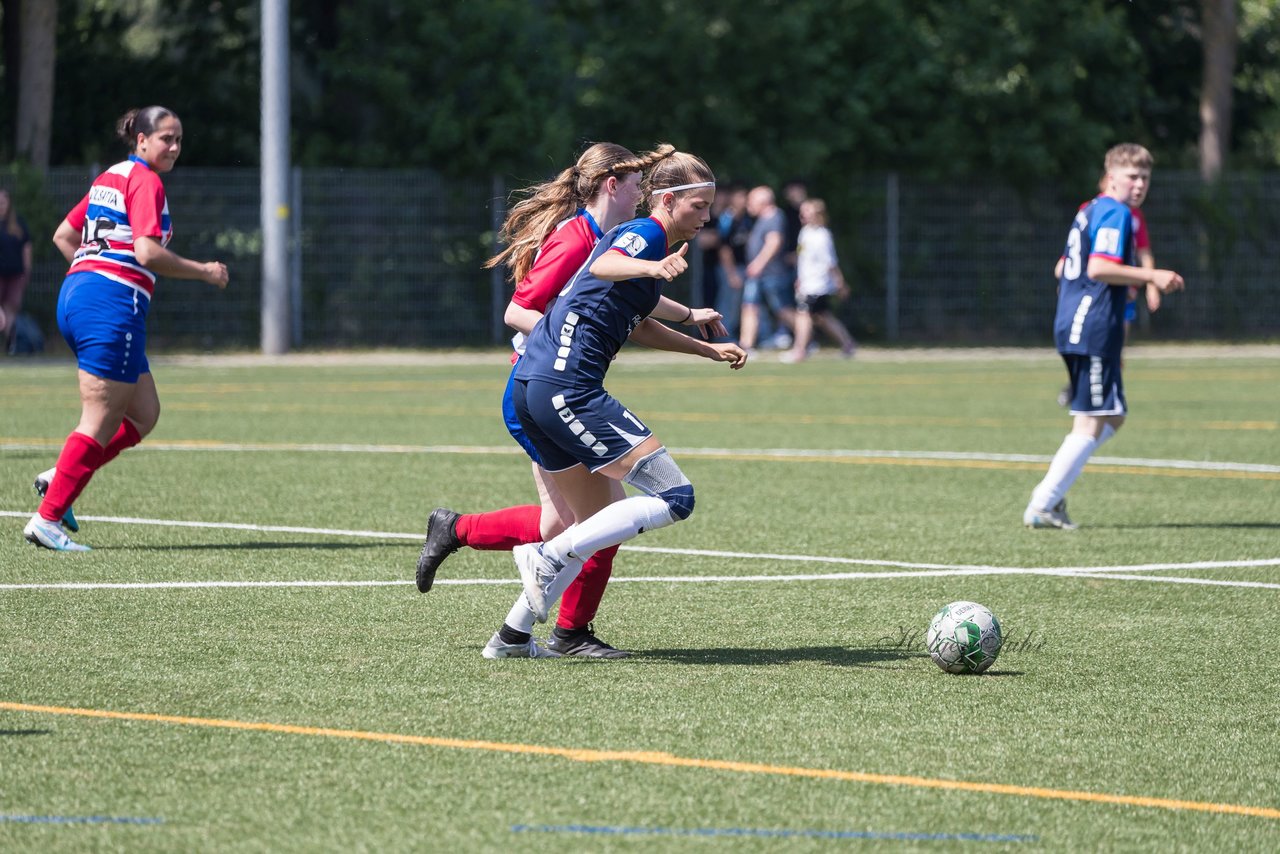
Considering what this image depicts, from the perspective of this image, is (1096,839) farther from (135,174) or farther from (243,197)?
(243,197)

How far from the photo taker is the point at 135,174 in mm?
9242

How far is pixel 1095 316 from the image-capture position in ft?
35.3

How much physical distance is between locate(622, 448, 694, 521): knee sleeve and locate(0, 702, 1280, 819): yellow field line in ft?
4.53

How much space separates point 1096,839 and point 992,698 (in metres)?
1.60

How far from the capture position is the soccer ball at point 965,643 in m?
6.57

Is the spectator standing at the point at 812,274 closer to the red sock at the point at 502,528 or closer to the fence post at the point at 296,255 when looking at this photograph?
the fence post at the point at 296,255

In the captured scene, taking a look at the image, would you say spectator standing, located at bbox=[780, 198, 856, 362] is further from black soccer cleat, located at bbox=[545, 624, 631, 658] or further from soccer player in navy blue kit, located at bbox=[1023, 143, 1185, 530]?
black soccer cleat, located at bbox=[545, 624, 631, 658]

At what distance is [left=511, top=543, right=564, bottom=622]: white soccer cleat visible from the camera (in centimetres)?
660

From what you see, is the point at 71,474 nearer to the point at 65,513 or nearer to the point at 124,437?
the point at 65,513

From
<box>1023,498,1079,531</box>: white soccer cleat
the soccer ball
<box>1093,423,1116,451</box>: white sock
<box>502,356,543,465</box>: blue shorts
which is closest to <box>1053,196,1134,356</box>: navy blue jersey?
<box>1093,423,1116,451</box>: white sock

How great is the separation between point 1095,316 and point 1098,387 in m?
0.38

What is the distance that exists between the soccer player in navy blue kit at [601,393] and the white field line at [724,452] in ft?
24.2

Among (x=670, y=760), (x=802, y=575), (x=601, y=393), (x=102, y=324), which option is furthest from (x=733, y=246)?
(x=670, y=760)

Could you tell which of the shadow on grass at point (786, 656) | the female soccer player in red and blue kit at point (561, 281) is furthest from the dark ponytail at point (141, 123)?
the shadow on grass at point (786, 656)
